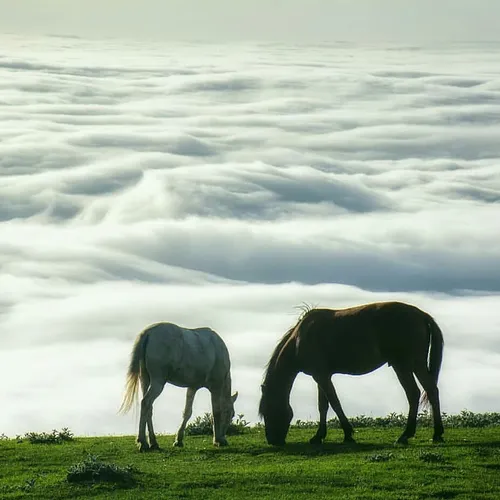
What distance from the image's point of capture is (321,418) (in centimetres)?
2256

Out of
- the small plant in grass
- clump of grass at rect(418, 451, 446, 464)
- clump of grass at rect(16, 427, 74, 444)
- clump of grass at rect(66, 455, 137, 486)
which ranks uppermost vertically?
clump of grass at rect(16, 427, 74, 444)

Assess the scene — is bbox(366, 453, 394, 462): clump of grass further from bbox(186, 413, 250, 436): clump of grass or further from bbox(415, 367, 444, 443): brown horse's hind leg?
bbox(186, 413, 250, 436): clump of grass

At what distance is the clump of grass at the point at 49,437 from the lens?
24.1 m

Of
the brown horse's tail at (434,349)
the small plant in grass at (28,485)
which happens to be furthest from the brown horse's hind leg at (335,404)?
the small plant in grass at (28,485)

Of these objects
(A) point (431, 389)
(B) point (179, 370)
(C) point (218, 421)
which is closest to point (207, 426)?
(C) point (218, 421)

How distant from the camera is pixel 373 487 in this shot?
58.0 feet

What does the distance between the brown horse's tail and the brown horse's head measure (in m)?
2.62

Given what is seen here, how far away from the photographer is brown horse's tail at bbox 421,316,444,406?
21859mm

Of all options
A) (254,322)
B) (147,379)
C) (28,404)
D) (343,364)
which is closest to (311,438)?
(343,364)

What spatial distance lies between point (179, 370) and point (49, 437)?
10.2 feet

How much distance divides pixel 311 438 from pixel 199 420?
3996mm

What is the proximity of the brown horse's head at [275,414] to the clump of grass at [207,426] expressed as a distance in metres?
2.33

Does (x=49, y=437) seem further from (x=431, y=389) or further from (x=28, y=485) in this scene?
(x=431, y=389)

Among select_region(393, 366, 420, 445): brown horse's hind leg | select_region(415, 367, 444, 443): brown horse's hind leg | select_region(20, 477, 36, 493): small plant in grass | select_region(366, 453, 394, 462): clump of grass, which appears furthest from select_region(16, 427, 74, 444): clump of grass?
select_region(366, 453, 394, 462): clump of grass
